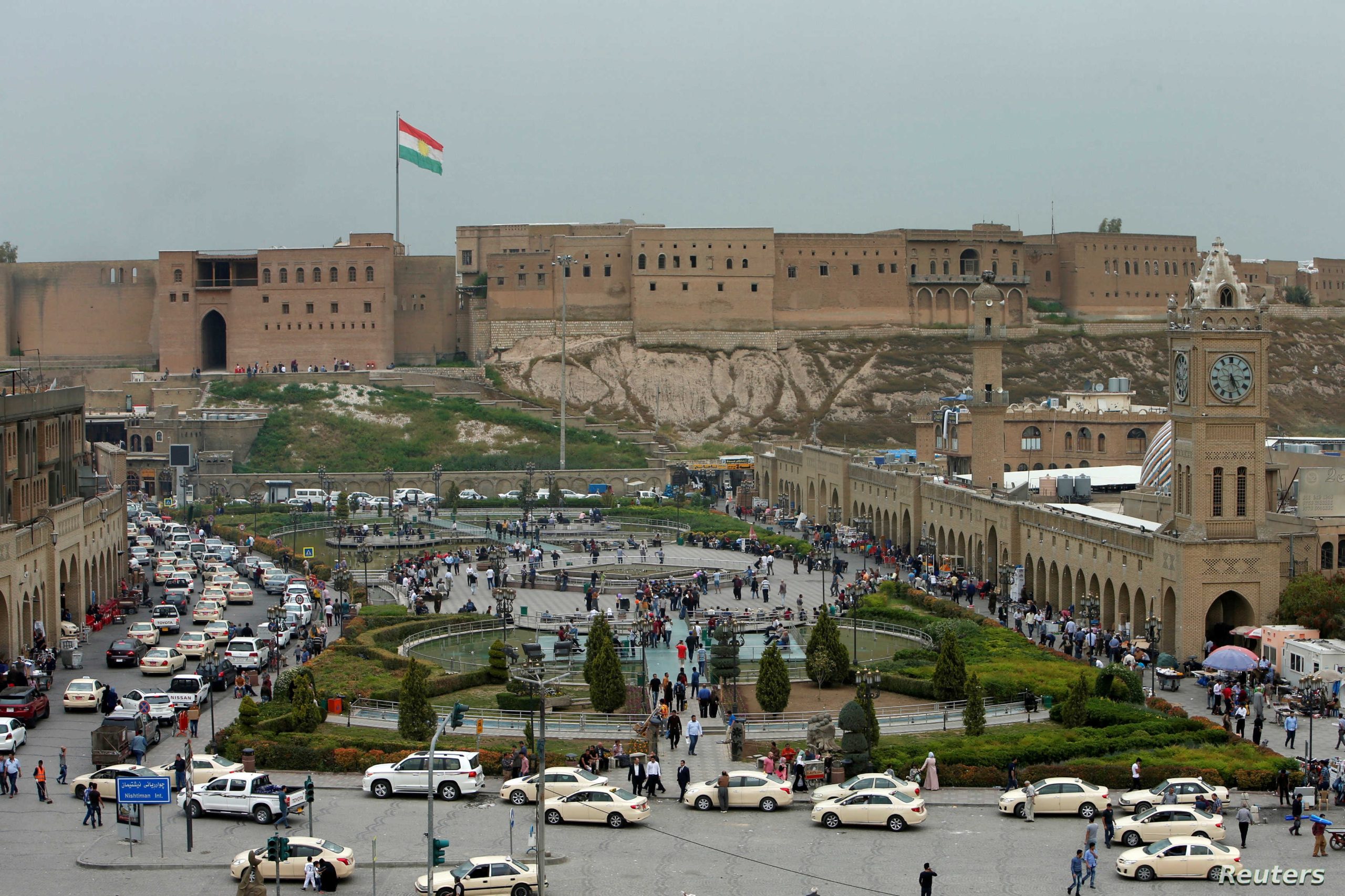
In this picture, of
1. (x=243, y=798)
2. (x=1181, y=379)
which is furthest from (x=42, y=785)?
(x=1181, y=379)

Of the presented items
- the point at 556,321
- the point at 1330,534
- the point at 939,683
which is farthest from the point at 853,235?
the point at 939,683

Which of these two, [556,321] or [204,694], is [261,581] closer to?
[204,694]

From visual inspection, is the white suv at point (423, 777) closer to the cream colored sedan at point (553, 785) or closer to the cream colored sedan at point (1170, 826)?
the cream colored sedan at point (553, 785)

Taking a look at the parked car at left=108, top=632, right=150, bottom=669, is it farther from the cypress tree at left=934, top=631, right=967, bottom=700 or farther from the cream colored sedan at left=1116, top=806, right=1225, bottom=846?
the cream colored sedan at left=1116, top=806, right=1225, bottom=846

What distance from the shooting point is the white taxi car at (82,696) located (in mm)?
32281

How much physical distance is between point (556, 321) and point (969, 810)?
71.9 meters

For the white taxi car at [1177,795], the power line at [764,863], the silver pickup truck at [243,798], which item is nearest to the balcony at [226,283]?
the silver pickup truck at [243,798]

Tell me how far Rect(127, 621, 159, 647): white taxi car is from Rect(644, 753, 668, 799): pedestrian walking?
1679 cm

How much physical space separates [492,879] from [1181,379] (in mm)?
23136

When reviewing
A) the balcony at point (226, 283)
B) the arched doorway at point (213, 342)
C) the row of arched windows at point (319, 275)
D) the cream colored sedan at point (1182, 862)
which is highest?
the row of arched windows at point (319, 275)

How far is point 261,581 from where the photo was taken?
164 feet

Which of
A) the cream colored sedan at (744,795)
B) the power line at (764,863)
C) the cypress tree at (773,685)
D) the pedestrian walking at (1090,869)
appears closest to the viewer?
the power line at (764,863)

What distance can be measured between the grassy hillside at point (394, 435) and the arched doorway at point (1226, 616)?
4278 centimetres

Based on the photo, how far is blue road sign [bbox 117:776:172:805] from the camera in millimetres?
23406
